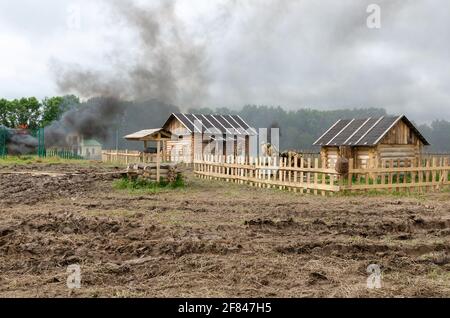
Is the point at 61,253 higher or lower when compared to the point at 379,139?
lower

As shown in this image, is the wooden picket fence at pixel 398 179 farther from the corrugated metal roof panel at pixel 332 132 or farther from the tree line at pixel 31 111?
the tree line at pixel 31 111

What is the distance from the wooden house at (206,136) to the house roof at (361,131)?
13310 mm

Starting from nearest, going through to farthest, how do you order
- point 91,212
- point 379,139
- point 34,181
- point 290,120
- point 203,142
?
point 91,212 < point 34,181 < point 379,139 < point 203,142 < point 290,120

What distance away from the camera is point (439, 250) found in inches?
344

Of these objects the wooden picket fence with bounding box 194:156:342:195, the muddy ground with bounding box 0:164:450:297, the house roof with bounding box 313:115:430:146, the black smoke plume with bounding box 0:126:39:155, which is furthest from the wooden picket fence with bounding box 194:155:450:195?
the black smoke plume with bounding box 0:126:39:155

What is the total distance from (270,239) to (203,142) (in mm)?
32285

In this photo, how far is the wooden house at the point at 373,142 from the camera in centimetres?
2603

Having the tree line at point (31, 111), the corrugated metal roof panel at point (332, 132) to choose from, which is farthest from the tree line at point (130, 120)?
the corrugated metal roof panel at point (332, 132)

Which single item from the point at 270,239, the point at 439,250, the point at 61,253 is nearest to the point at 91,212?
the point at 61,253

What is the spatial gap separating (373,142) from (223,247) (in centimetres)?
1884

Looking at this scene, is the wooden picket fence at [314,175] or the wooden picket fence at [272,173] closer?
the wooden picket fence at [314,175]

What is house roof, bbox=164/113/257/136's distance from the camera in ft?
135

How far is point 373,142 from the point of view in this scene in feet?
83.0
